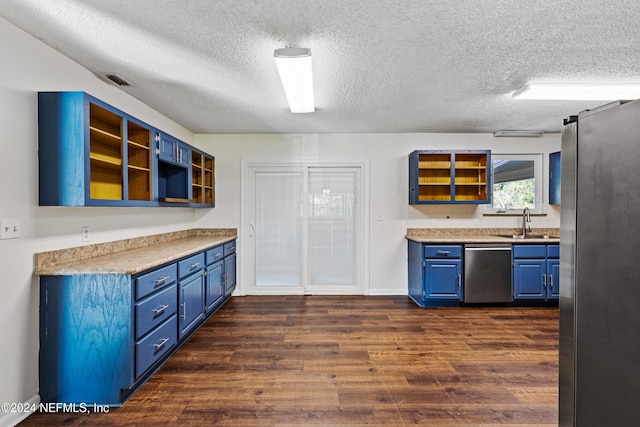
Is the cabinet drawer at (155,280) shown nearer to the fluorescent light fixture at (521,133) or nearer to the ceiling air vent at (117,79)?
the ceiling air vent at (117,79)

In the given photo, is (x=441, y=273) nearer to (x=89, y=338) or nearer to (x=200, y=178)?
(x=200, y=178)

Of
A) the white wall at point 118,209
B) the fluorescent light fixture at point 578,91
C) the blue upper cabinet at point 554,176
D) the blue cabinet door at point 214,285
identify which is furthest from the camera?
the blue upper cabinet at point 554,176

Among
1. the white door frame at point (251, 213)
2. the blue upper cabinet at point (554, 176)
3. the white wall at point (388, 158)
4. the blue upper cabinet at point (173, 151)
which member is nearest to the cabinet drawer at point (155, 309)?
the blue upper cabinet at point (173, 151)

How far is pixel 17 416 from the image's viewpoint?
6.59 feet

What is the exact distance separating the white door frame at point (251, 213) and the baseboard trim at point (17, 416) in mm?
2815

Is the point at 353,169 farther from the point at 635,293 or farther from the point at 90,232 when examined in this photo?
the point at 635,293

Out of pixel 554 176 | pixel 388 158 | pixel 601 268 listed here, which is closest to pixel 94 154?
pixel 601 268

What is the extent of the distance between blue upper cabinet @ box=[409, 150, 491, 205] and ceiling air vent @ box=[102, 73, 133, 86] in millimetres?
3378

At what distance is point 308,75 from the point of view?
250 cm

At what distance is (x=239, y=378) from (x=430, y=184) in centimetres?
341

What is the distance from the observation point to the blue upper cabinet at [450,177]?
4.52 m

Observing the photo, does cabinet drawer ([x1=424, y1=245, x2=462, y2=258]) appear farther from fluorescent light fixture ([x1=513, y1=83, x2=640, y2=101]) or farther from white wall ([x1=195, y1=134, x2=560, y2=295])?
fluorescent light fixture ([x1=513, y1=83, x2=640, y2=101])

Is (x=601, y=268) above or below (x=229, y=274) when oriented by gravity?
above

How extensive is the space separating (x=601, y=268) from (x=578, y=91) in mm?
2768
